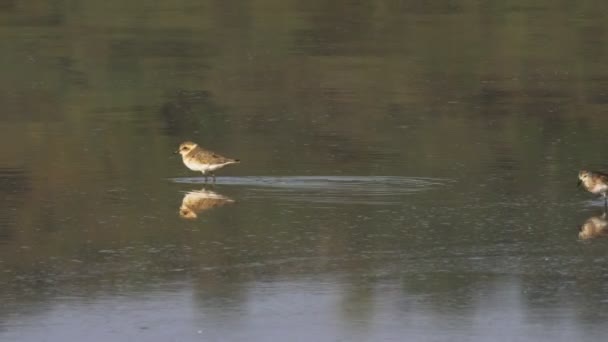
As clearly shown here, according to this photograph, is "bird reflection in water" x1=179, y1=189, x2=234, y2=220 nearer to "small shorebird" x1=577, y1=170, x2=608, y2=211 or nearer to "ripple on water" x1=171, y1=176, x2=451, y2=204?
"ripple on water" x1=171, y1=176, x2=451, y2=204

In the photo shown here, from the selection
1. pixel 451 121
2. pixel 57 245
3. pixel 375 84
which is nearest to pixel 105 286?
pixel 57 245

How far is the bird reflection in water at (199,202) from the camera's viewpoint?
12820 mm

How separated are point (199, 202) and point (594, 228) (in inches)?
125

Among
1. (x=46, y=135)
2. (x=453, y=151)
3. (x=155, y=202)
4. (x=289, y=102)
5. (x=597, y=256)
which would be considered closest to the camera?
(x=597, y=256)

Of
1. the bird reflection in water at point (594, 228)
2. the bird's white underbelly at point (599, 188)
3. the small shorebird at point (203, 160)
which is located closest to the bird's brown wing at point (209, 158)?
the small shorebird at point (203, 160)

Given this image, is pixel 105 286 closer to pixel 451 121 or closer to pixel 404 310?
pixel 404 310

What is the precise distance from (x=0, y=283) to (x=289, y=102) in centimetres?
937

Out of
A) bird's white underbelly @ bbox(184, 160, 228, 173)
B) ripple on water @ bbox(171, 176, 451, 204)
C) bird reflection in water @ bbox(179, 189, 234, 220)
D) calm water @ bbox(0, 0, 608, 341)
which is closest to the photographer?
calm water @ bbox(0, 0, 608, 341)

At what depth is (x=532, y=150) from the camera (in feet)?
51.9

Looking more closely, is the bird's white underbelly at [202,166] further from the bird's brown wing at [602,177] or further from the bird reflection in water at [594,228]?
the bird reflection in water at [594,228]

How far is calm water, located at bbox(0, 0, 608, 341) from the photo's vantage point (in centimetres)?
954

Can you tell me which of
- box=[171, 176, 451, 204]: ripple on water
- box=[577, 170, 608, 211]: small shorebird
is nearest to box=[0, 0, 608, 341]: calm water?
box=[171, 176, 451, 204]: ripple on water

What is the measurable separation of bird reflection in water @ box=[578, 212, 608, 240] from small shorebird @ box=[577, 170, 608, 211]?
30 cm

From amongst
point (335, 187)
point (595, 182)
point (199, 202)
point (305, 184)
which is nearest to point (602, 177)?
A: point (595, 182)
